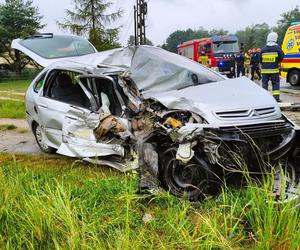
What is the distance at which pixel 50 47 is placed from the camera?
266 inches

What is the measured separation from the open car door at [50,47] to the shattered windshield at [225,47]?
58.1ft

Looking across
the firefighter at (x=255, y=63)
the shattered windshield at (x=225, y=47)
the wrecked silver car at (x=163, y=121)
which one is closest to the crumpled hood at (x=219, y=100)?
the wrecked silver car at (x=163, y=121)

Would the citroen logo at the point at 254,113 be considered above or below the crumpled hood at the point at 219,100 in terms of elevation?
below

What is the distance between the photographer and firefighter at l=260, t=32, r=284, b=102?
9.62 metres

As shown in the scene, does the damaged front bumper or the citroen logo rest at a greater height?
A: the citroen logo

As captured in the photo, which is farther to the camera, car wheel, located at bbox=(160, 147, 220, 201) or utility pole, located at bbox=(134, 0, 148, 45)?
utility pole, located at bbox=(134, 0, 148, 45)

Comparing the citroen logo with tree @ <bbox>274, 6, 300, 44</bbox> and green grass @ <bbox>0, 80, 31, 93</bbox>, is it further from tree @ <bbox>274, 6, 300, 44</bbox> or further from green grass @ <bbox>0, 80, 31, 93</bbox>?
tree @ <bbox>274, 6, 300, 44</bbox>

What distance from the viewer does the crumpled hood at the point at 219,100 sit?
3879 millimetres

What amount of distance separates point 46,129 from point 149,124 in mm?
2199

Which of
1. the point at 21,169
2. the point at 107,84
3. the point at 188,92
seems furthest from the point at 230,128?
the point at 21,169

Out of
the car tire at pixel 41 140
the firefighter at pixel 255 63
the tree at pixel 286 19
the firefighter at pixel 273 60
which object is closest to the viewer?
the car tire at pixel 41 140

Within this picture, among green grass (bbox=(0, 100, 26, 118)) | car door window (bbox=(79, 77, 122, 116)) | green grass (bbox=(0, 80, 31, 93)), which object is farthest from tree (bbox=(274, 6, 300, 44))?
car door window (bbox=(79, 77, 122, 116))

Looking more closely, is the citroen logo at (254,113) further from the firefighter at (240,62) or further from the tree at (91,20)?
the tree at (91,20)

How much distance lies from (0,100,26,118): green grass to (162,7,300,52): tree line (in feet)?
167
